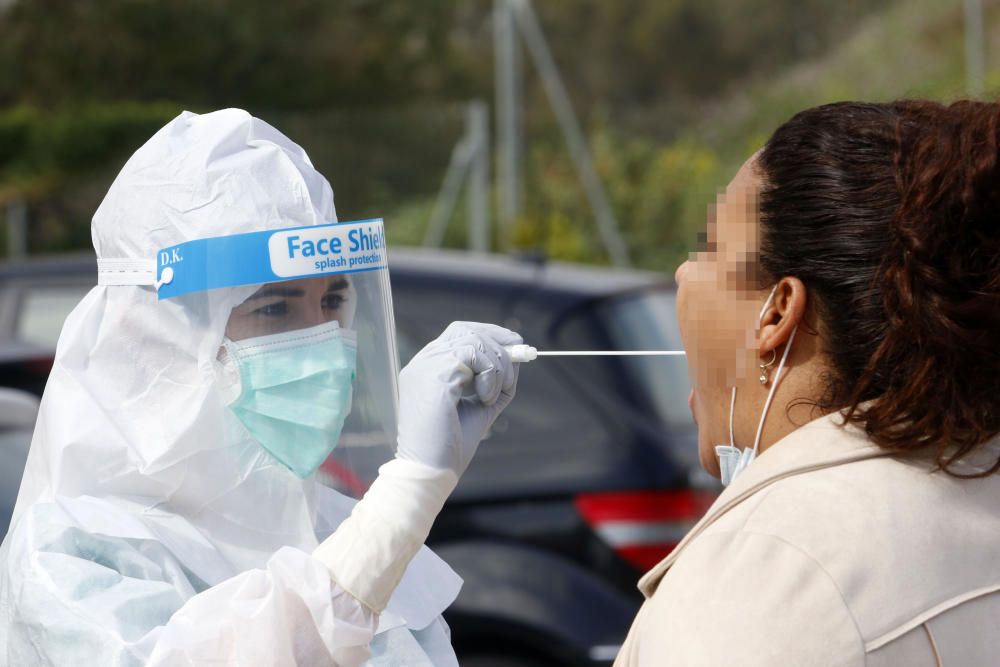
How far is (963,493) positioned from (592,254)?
13.0 metres

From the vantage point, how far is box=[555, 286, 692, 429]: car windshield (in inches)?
151

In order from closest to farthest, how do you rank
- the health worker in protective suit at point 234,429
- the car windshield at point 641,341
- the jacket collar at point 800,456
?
the jacket collar at point 800,456
the health worker in protective suit at point 234,429
the car windshield at point 641,341

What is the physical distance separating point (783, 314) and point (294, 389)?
74cm

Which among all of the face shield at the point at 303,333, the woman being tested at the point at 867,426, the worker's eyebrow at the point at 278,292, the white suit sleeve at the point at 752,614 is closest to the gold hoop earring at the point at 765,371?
the woman being tested at the point at 867,426

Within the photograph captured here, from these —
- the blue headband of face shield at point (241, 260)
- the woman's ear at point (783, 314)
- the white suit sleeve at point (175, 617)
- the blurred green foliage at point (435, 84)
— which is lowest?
the blurred green foliage at point (435, 84)

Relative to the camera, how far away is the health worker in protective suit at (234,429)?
160cm

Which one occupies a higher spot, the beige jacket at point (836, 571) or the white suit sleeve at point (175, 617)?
the beige jacket at point (836, 571)

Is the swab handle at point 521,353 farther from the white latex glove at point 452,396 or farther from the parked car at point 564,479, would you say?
the parked car at point 564,479

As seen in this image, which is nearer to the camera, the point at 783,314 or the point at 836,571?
the point at 836,571

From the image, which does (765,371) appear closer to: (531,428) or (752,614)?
(752,614)

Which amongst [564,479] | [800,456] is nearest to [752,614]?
[800,456]

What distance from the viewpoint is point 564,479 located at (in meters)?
3.72

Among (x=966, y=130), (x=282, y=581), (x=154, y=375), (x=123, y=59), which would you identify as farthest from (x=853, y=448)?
(x=123, y=59)

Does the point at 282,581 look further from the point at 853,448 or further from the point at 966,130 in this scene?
the point at 966,130
